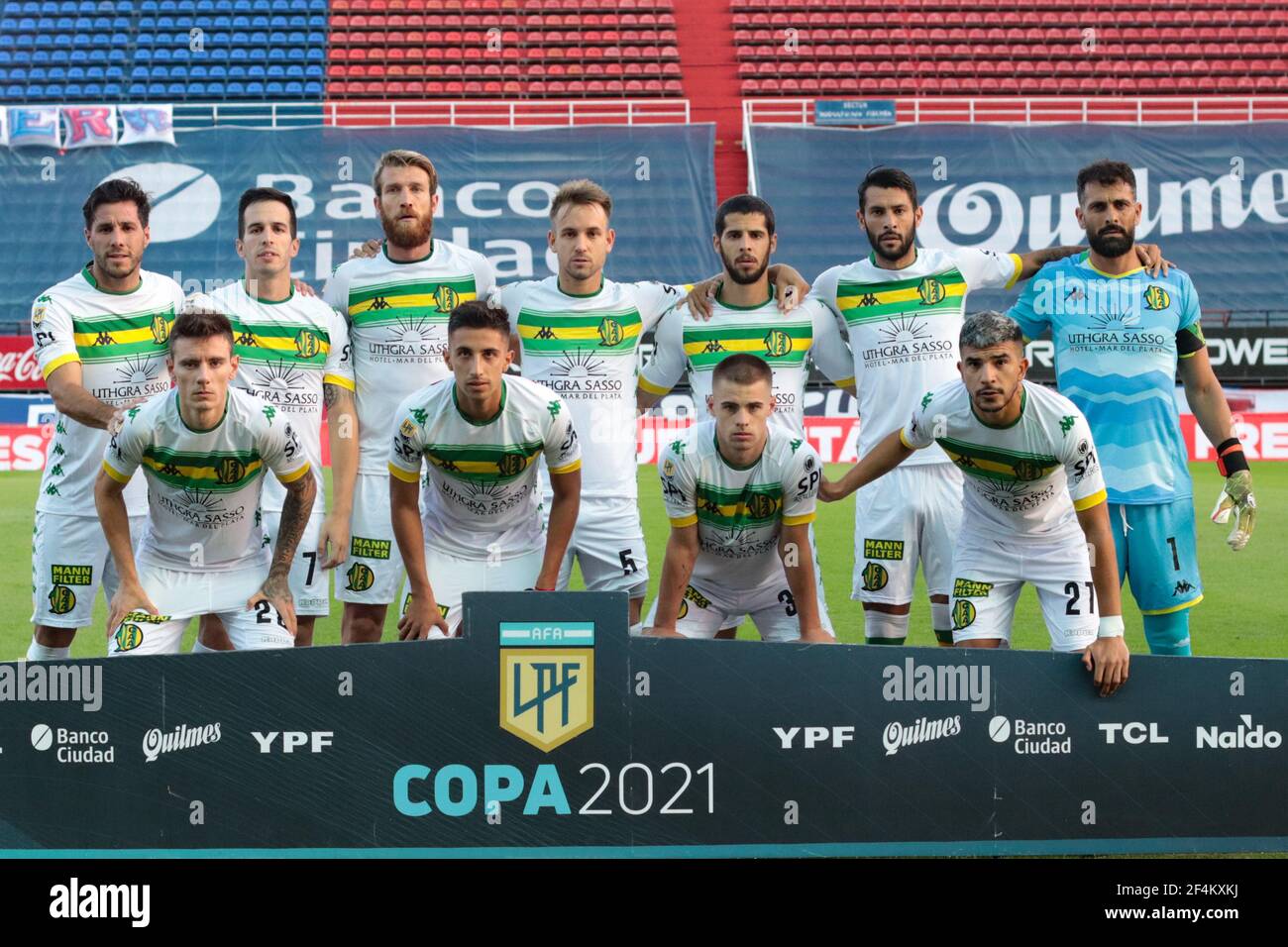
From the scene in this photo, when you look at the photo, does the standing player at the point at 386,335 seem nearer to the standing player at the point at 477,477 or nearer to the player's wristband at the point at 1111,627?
the standing player at the point at 477,477

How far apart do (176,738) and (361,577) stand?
208cm

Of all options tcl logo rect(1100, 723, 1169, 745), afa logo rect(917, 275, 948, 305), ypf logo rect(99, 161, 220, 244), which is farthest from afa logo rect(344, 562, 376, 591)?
ypf logo rect(99, 161, 220, 244)

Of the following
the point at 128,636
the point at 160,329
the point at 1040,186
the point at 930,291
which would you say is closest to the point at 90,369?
the point at 160,329

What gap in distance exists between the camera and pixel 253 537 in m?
5.12

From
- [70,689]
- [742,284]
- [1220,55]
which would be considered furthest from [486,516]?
[1220,55]

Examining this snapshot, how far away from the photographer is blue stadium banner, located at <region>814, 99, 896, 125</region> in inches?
913

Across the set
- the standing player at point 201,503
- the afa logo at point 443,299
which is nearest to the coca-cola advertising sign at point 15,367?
the afa logo at point 443,299

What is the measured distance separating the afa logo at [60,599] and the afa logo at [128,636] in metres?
0.93

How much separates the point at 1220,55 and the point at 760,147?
30.5ft

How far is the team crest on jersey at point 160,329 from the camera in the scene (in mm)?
5512

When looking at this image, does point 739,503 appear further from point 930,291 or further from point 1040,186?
point 1040,186

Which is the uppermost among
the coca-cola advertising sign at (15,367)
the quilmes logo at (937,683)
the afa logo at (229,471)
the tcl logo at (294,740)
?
the coca-cola advertising sign at (15,367)

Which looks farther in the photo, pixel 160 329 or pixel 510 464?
pixel 160 329

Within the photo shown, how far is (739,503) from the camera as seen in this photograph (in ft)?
16.4
